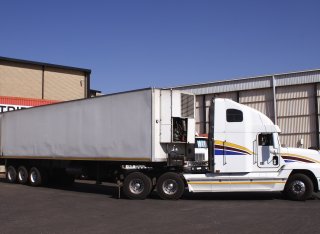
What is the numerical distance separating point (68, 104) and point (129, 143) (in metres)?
4.10

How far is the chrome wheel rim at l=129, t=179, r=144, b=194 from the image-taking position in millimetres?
15812

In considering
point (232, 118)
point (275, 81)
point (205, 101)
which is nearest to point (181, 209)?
point (232, 118)

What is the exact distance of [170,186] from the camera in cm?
1547

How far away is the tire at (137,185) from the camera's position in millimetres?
15680

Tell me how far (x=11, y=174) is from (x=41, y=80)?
639 inches

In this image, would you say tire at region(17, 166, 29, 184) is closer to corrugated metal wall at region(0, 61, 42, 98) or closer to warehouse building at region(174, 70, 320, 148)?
corrugated metal wall at region(0, 61, 42, 98)

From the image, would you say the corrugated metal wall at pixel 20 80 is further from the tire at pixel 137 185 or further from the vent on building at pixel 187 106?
the vent on building at pixel 187 106

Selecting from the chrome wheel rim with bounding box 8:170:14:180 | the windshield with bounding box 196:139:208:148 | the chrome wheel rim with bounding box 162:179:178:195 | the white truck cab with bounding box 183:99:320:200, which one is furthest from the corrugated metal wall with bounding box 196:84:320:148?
the chrome wheel rim with bounding box 8:170:14:180

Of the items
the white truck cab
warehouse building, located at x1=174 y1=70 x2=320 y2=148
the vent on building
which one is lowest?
the white truck cab

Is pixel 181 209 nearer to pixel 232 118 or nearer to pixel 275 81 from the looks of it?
pixel 232 118

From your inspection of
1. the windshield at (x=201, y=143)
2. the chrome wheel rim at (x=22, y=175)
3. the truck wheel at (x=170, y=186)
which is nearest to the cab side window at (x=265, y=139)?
the truck wheel at (x=170, y=186)

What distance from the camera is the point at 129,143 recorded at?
1592 cm

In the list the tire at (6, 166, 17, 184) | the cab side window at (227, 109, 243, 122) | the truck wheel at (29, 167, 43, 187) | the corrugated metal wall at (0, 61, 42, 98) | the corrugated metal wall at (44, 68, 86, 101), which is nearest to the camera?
the cab side window at (227, 109, 243, 122)

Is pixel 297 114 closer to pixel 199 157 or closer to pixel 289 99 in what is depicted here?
pixel 289 99
